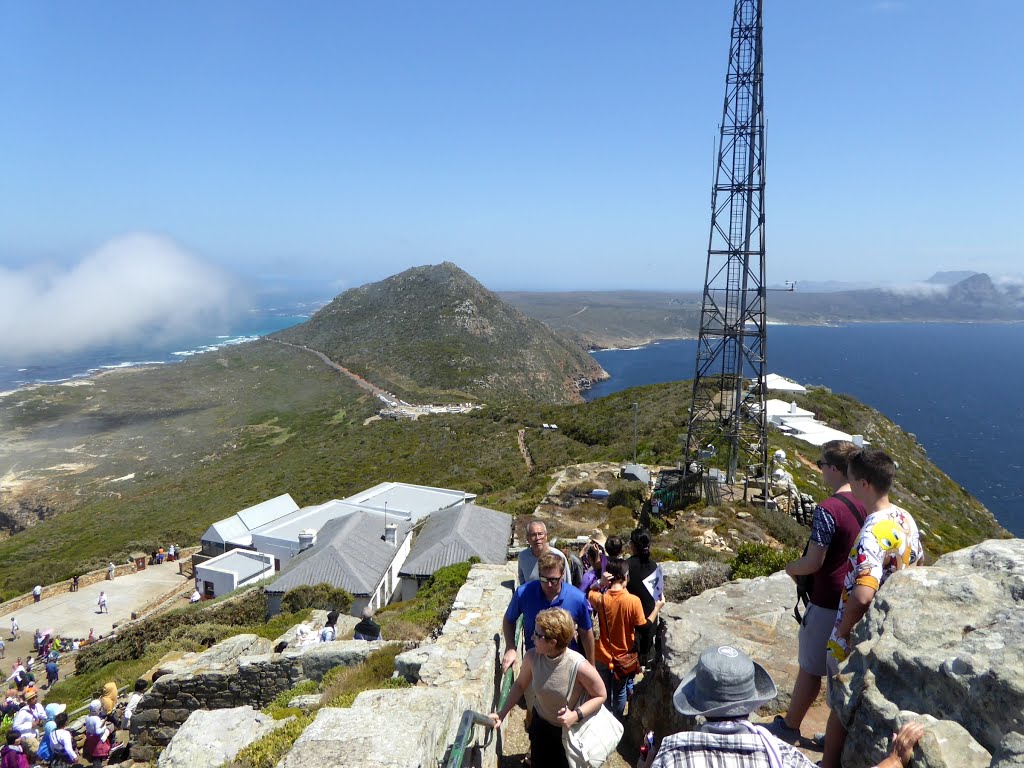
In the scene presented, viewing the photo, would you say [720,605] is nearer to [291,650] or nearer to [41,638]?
[291,650]

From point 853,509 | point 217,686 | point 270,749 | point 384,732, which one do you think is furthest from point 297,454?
point 853,509

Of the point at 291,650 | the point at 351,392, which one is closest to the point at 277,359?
the point at 351,392

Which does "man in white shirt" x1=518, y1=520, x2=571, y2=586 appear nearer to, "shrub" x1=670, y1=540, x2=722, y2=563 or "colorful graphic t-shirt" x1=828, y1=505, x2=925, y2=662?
"colorful graphic t-shirt" x1=828, y1=505, x2=925, y2=662

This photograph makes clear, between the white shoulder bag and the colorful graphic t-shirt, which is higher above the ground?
the colorful graphic t-shirt

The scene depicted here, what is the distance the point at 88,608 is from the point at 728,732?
27862 mm

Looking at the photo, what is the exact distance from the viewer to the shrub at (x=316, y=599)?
1630 centimetres

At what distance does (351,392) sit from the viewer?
77062mm

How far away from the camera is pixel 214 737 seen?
5.64 m

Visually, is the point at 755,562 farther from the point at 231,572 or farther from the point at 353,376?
the point at 353,376

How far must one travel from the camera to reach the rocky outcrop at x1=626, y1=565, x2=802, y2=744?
209 inches

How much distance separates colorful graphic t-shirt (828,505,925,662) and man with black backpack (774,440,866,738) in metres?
0.17

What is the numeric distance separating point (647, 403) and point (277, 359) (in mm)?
73566

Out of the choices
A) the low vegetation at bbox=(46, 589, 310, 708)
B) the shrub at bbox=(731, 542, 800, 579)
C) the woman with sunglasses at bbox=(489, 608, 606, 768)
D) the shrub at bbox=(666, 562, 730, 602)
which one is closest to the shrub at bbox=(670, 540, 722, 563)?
the shrub at bbox=(731, 542, 800, 579)

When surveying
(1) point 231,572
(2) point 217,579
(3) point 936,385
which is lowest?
(3) point 936,385
